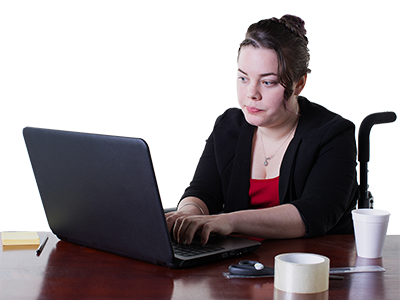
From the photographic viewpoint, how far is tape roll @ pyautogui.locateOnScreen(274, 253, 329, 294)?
769mm

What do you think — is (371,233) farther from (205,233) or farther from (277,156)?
(277,156)

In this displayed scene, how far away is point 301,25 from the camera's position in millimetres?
1576

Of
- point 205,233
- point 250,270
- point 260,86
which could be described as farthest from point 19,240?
point 260,86

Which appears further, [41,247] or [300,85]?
[300,85]

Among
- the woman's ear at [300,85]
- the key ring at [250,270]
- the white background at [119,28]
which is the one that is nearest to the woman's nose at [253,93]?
the woman's ear at [300,85]

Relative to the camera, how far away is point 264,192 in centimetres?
Answer: 160

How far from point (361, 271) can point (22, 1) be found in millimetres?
2455

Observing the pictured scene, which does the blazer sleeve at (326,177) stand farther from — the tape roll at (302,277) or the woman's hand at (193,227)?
the tape roll at (302,277)

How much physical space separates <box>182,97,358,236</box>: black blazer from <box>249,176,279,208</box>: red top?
0.08 feet

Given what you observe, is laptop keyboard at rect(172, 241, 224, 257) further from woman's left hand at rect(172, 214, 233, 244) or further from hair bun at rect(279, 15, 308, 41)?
hair bun at rect(279, 15, 308, 41)

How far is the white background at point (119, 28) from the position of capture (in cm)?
259

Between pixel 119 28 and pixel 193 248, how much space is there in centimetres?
194

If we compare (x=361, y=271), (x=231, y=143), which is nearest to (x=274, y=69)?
(x=231, y=143)

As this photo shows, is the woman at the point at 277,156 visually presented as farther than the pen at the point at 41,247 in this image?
Yes
